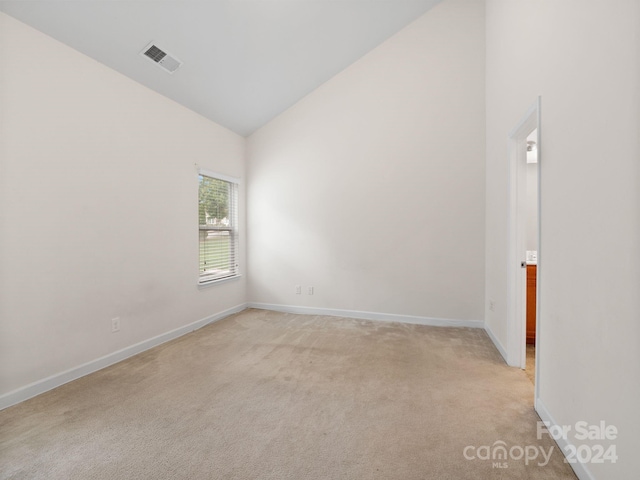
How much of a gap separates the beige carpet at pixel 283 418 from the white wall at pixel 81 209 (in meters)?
0.42

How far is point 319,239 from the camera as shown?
4.33 metres

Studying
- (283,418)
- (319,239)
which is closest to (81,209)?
(283,418)

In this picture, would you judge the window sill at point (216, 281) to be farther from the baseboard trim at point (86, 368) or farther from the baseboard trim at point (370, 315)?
the baseboard trim at point (370, 315)

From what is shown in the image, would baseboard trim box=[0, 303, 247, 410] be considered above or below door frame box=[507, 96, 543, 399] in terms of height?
below

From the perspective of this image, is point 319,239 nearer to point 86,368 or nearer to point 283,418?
point 283,418

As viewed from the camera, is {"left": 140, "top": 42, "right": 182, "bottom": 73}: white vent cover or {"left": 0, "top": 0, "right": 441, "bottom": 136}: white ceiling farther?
{"left": 140, "top": 42, "right": 182, "bottom": 73}: white vent cover

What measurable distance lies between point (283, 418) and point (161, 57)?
128 inches

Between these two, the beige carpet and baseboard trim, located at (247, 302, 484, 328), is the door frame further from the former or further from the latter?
baseboard trim, located at (247, 302, 484, 328)

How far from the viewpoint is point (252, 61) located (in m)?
3.32

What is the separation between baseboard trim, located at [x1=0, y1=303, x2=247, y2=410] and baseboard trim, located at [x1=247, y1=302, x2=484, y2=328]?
1135 mm

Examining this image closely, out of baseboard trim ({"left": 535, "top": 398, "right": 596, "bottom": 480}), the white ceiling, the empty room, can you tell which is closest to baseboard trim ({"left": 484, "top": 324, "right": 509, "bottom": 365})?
the empty room

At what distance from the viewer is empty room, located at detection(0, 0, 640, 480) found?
1472 millimetres

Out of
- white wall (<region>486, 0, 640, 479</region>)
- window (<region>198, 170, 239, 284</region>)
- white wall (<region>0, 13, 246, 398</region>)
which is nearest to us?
white wall (<region>486, 0, 640, 479</region>)

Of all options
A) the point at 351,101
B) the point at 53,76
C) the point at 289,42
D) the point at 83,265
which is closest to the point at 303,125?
the point at 351,101
